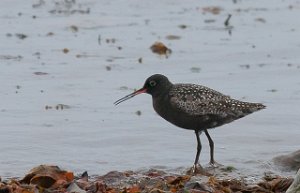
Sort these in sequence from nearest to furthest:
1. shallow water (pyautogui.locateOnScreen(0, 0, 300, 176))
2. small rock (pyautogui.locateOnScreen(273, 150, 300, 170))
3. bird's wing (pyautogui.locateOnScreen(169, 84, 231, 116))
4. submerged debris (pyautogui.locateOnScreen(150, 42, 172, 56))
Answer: small rock (pyautogui.locateOnScreen(273, 150, 300, 170))
bird's wing (pyautogui.locateOnScreen(169, 84, 231, 116))
shallow water (pyautogui.locateOnScreen(0, 0, 300, 176))
submerged debris (pyautogui.locateOnScreen(150, 42, 172, 56))

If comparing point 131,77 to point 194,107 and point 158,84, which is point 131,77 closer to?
point 158,84

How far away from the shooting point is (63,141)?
33.6ft

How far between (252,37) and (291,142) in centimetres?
615

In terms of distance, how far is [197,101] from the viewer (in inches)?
368

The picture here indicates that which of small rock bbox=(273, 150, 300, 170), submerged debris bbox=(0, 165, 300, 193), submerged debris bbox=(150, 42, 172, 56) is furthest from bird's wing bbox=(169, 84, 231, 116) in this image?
submerged debris bbox=(150, 42, 172, 56)

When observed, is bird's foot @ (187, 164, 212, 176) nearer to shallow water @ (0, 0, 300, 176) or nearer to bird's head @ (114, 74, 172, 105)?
shallow water @ (0, 0, 300, 176)

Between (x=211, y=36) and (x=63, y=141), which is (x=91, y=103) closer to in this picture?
(x=63, y=141)

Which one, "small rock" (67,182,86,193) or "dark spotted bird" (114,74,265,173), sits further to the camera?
"dark spotted bird" (114,74,265,173)

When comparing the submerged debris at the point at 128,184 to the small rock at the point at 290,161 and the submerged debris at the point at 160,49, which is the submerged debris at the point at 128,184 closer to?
the small rock at the point at 290,161

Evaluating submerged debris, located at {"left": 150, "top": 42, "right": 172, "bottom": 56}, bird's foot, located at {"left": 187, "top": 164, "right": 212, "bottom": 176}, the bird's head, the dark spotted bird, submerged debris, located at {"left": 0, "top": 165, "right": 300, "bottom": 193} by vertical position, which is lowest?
bird's foot, located at {"left": 187, "top": 164, "right": 212, "bottom": 176}

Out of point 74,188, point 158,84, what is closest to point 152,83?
point 158,84

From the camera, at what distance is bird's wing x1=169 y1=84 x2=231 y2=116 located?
930 centimetres

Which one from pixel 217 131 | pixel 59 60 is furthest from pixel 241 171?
pixel 59 60

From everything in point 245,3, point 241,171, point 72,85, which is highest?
point 245,3
